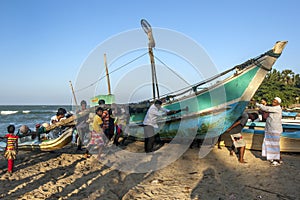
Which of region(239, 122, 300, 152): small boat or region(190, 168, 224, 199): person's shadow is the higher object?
region(239, 122, 300, 152): small boat

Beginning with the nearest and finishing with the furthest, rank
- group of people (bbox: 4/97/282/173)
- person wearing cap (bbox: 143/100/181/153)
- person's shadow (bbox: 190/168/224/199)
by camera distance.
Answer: person's shadow (bbox: 190/168/224/199)
group of people (bbox: 4/97/282/173)
person wearing cap (bbox: 143/100/181/153)

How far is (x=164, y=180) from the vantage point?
4965 millimetres

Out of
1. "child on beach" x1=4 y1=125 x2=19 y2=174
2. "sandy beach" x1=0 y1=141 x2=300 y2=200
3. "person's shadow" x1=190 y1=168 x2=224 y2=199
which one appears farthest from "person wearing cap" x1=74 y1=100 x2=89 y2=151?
"person's shadow" x1=190 y1=168 x2=224 y2=199

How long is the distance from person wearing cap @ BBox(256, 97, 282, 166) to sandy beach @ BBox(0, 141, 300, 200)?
10.2 inches

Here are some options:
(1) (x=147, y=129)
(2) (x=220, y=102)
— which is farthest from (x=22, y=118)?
(2) (x=220, y=102)

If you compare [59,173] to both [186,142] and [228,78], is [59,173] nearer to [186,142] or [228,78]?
[186,142]

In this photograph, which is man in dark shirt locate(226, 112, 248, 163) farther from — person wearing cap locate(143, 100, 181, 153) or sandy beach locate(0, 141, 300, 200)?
person wearing cap locate(143, 100, 181, 153)

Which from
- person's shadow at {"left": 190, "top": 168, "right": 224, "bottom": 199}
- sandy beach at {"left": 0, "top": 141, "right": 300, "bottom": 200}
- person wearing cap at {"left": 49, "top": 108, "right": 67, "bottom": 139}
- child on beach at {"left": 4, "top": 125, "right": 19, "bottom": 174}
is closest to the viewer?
person's shadow at {"left": 190, "top": 168, "right": 224, "bottom": 199}

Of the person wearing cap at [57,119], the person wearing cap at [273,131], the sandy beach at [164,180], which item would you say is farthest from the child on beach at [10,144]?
the person wearing cap at [273,131]

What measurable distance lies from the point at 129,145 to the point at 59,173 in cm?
331

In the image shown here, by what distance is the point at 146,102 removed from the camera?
33.3 feet

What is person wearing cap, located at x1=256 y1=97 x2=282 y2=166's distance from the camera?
5570 mm

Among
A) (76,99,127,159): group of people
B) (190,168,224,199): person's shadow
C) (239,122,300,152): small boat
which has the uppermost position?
(76,99,127,159): group of people

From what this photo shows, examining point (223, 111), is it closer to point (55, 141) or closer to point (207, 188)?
point (207, 188)
